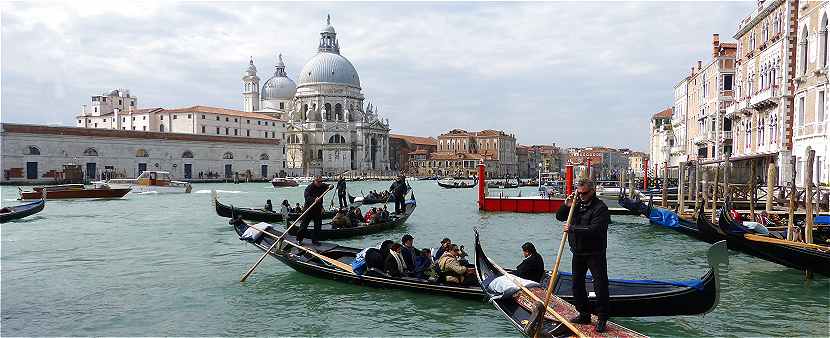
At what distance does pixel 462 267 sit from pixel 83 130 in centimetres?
4470

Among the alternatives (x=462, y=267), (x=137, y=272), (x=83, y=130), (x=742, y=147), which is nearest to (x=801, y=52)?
(x=742, y=147)

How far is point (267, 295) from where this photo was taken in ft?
26.3

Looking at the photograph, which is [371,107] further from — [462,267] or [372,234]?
[462,267]

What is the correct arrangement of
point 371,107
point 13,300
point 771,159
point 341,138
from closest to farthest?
point 13,300, point 771,159, point 341,138, point 371,107

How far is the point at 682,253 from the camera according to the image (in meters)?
11.5

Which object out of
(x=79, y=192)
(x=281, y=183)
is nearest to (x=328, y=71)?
(x=281, y=183)

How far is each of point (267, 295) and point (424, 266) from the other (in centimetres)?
197

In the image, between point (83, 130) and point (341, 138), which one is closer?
point (83, 130)

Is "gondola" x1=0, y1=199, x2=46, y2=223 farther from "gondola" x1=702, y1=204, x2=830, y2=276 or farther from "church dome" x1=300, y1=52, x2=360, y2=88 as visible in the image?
"church dome" x1=300, y1=52, x2=360, y2=88

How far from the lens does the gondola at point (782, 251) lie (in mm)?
7898

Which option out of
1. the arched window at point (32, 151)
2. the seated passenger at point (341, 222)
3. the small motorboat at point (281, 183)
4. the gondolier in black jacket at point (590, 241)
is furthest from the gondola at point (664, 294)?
the arched window at point (32, 151)

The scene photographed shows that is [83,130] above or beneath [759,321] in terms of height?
above

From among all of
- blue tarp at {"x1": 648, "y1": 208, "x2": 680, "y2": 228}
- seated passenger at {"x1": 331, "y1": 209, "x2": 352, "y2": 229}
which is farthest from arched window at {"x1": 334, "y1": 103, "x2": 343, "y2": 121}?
seated passenger at {"x1": 331, "y1": 209, "x2": 352, "y2": 229}

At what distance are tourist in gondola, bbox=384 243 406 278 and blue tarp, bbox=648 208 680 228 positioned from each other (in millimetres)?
7787
